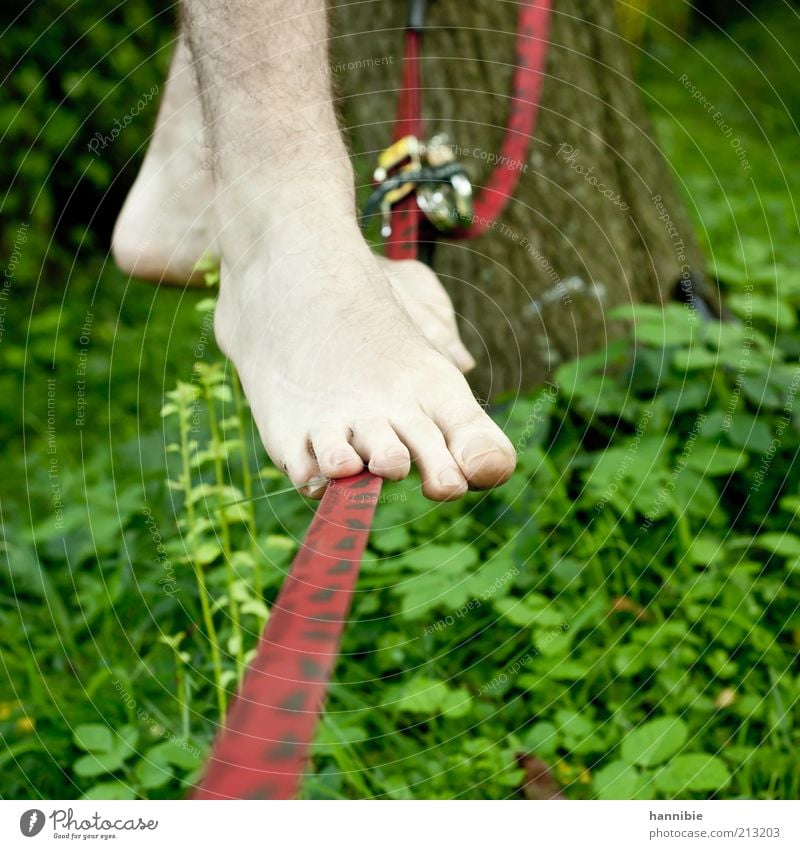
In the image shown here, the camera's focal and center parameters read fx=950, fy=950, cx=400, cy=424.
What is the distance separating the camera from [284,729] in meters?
0.46

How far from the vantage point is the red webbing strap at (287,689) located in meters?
0.45

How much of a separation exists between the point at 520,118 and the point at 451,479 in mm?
706

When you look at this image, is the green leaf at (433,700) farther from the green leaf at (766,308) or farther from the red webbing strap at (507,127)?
the green leaf at (766,308)

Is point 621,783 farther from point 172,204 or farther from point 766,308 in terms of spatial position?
point 172,204

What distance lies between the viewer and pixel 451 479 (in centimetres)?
66

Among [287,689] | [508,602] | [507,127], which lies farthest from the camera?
[507,127]

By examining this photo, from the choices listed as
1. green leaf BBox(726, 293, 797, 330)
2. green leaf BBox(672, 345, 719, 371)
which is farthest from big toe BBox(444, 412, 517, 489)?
green leaf BBox(726, 293, 797, 330)

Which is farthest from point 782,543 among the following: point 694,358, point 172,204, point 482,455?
point 172,204

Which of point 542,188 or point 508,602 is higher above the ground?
point 542,188

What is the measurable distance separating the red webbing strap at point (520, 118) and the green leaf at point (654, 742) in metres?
0.52

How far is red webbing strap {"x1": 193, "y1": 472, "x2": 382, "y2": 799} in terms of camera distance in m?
0.45

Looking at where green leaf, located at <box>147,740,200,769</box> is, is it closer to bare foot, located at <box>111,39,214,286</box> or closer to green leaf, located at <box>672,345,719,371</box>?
bare foot, located at <box>111,39,214,286</box>

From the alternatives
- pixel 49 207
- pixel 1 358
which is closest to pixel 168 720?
pixel 1 358

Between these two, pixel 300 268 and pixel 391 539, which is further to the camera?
pixel 391 539
